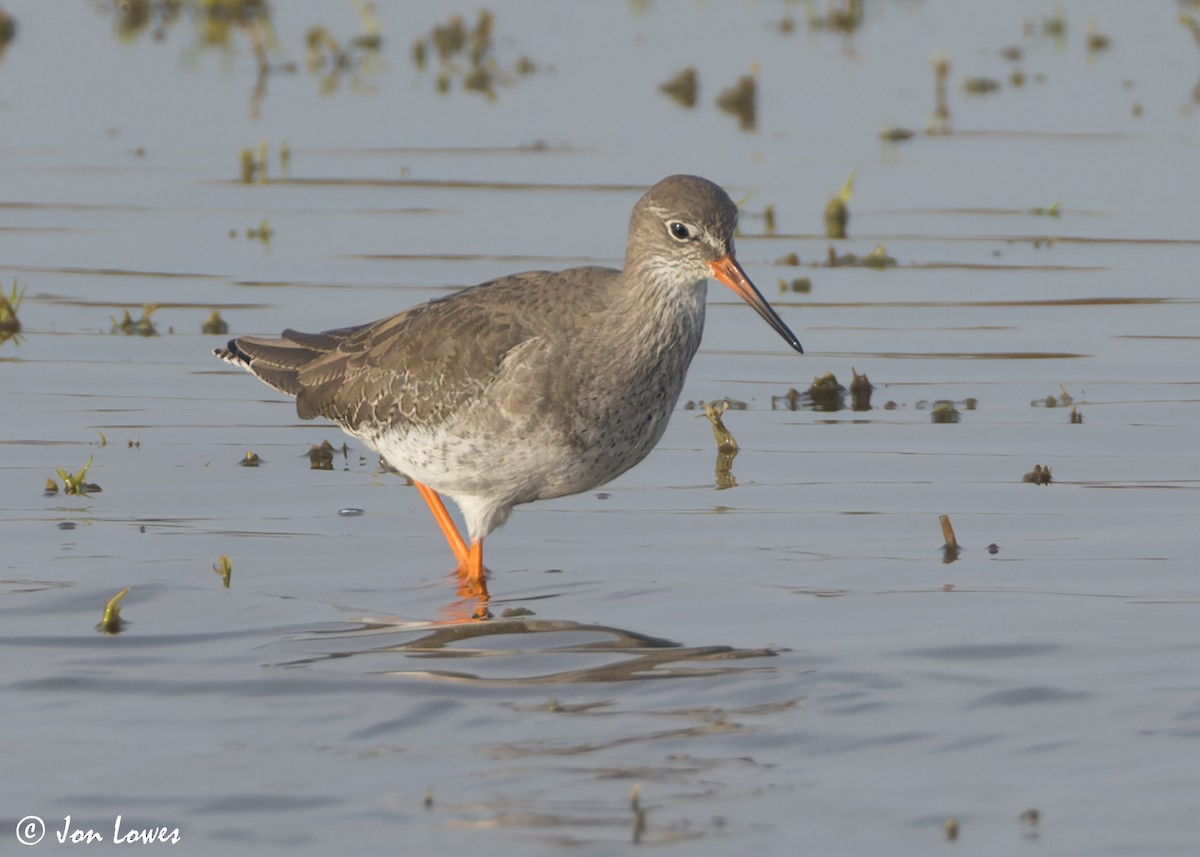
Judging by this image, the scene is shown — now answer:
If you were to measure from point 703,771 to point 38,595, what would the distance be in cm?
344

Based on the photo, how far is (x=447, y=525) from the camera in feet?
33.9

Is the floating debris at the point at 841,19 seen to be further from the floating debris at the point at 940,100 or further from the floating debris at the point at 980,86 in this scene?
the floating debris at the point at 980,86

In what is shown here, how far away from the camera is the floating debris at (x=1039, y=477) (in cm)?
1082

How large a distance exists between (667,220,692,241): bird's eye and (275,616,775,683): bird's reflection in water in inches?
75.4

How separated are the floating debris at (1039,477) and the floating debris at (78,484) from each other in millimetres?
4935

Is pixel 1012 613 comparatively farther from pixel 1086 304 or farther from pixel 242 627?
pixel 1086 304

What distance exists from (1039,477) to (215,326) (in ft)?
18.9

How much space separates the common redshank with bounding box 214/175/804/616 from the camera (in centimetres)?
932

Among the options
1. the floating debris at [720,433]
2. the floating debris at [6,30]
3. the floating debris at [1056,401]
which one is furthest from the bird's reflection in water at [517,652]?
the floating debris at [6,30]

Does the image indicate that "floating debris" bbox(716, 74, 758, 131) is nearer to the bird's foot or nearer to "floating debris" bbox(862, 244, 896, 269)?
"floating debris" bbox(862, 244, 896, 269)

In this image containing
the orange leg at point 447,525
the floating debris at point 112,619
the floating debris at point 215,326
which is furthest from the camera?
the floating debris at point 215,326

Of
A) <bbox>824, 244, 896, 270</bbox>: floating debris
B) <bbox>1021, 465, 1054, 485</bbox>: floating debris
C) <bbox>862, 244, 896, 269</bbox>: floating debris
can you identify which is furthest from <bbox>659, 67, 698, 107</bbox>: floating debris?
<bbox>1021, 465, 1054, 485</bbox>: floating debris

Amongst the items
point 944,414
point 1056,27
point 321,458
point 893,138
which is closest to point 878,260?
point 944,414

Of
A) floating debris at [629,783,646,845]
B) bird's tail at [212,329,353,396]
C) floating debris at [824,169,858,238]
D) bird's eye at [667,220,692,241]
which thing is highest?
floating debris at [824,169,858,238]
